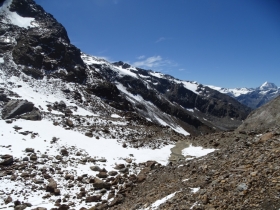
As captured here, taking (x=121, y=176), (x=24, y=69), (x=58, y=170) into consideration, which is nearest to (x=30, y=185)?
(x=58, y=170)

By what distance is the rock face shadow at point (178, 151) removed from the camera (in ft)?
73.4

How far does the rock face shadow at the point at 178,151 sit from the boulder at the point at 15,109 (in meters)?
21.3

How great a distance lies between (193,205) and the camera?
860 centimetres

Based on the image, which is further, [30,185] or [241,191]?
[30,185]

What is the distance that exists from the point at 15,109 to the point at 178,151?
74.1ft

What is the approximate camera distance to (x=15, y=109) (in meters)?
30.8

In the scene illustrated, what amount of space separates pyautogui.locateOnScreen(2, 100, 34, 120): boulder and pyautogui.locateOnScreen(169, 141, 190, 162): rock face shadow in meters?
21.3

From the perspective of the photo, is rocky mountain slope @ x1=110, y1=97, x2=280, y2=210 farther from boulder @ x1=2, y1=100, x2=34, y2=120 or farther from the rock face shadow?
boulder @ x1=2, y1=100, x2=34, y2=120

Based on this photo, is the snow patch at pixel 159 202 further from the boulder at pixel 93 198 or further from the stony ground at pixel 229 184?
the boulder at pixel 93 198

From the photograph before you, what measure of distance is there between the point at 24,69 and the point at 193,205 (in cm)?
6254

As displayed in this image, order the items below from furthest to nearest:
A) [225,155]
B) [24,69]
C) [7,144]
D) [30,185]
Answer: [24,69] → [7,144] → [30,185] → [225,155]

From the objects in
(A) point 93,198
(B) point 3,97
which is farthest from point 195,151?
(B) point 3,97

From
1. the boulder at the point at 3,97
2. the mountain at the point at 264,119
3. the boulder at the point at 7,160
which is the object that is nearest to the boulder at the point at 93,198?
the boulder at the point at 7,160

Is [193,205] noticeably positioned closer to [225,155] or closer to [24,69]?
[225,155]
